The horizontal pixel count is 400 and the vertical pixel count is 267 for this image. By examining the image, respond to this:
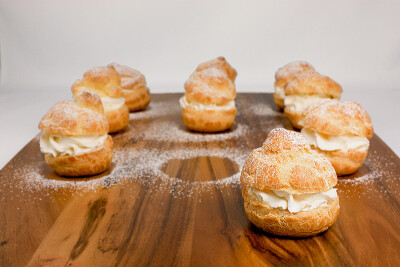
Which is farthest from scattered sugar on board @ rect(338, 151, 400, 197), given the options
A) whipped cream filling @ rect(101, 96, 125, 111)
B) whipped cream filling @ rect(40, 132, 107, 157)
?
whipped cream filling @ rect(101, 96, 125, 111)

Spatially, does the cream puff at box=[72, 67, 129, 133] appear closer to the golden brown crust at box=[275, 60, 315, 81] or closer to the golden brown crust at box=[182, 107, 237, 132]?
the golden brown crust at box=[182, 107, 237, 132]

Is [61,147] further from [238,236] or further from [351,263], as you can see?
[351,263]

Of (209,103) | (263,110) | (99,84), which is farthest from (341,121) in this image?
(99,84)

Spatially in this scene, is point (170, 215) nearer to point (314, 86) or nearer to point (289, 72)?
point (314, 86)

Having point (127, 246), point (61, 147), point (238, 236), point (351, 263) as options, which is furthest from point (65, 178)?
point (351, 263)

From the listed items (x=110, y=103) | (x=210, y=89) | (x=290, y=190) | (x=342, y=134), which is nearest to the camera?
(x=290, y=190)

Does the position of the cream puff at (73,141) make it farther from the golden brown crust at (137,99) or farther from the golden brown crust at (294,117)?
the golden brown crust at (294,117)

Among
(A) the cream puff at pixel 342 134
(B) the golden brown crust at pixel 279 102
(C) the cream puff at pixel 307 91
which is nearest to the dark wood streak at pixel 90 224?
(A) the cream puff at pixel 342 134
